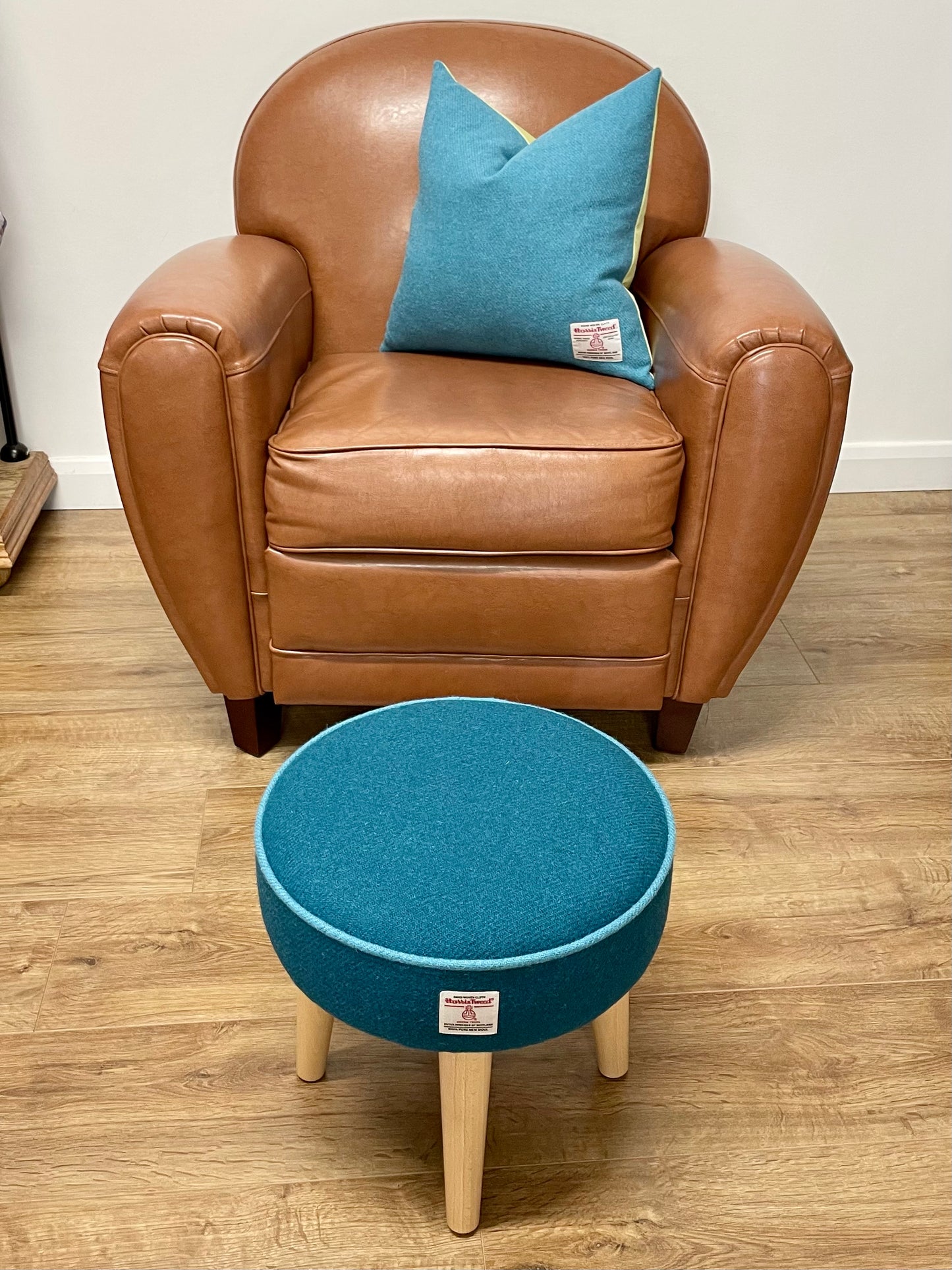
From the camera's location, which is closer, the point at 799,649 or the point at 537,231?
the point at 537,231

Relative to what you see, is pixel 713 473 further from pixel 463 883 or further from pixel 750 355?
pixel 463 883

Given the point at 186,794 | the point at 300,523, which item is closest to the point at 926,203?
the point at 300,523

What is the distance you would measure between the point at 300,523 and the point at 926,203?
175cm

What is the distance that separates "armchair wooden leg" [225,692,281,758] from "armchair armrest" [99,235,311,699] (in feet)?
0.13

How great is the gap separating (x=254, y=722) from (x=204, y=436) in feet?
1.62

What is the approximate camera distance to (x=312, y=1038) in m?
1.27

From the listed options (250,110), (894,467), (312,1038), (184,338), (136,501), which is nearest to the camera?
(312,1038)

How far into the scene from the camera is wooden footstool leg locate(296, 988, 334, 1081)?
1.23 meters

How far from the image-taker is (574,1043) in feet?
4.51

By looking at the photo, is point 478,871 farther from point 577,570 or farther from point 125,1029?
point 577,570

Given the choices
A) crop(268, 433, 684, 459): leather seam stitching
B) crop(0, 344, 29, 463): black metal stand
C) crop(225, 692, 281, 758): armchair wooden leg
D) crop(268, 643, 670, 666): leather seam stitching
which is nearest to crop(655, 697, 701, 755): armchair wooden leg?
crop(268, 643, 670, 666): leather seam stitching

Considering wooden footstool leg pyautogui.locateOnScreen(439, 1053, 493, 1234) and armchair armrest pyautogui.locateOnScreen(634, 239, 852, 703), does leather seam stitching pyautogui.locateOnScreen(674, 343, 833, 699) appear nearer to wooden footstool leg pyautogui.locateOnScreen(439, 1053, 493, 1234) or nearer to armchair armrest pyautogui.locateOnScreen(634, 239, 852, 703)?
armchair armrest pyautogui.locateOnScreen(634, 239, 852, 703)

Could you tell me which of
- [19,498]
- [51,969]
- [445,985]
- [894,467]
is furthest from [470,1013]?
[894,467]

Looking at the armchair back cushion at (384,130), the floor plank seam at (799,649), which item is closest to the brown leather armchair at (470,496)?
the armchair back cushion at (384,130)
